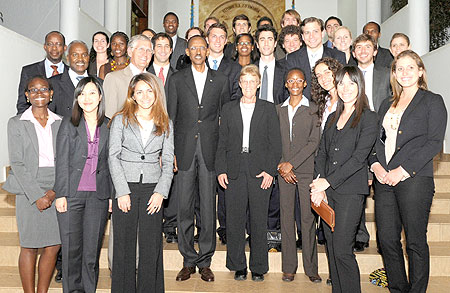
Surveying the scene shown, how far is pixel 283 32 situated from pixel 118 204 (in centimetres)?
281

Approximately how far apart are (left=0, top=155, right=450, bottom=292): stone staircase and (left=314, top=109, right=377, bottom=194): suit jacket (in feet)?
3.80

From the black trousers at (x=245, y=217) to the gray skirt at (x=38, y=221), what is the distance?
1398 millimetres

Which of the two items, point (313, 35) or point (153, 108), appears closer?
point (153, 108)

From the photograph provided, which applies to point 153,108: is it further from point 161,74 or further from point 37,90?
point 161,74

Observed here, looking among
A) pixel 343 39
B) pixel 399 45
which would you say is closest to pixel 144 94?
pixel 343 39

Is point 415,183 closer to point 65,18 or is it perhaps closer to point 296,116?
point 296,116

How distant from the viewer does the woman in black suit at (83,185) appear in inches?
128

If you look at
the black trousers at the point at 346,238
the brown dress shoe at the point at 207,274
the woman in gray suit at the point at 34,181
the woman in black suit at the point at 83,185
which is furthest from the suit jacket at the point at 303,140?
the woman in gray suit at the point at 34,181

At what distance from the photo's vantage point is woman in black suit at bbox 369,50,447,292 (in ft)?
10.1

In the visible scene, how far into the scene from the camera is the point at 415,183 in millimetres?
3080

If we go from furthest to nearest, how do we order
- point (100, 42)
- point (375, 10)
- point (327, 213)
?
1. point (375, 10)
2. point (100, 42)
3. point (327, 213)

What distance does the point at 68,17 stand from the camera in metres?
7.71

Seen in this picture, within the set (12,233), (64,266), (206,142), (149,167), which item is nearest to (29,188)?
(64,266)

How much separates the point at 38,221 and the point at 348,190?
2.21 meters
